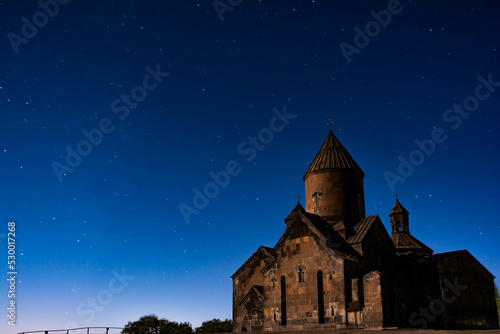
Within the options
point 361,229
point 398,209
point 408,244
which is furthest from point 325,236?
point 398,209

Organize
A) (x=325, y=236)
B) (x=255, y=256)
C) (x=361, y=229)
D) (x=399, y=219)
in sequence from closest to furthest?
(x=325, y=236)
(x=361, y=229)
(x=255, y=256)
(x=399, y=219)

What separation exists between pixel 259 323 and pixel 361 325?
7539 mm

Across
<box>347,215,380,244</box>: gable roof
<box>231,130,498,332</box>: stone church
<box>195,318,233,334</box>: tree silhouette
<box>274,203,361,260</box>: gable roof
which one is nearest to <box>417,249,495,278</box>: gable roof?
<box>231,130,498,332</box>: stone church

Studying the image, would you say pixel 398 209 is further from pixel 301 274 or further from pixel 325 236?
pixel 301 274

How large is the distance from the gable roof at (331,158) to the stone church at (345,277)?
66 mm

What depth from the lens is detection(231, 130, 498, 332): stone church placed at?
677 inches

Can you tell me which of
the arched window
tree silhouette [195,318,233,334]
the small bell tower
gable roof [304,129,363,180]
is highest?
gable roof [304,129,363,180]

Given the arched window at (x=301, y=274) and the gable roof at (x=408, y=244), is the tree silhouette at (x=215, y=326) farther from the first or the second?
the arched window at (x=301, y=274)

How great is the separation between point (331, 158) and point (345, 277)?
10429mm

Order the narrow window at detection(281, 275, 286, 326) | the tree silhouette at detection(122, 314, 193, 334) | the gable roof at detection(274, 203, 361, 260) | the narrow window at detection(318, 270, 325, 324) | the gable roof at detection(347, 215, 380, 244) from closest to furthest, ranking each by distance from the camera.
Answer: the narrow window at detection(318, 270, 325, 324)
the gable roof at detection(274, 203, 361, 260)
the narrow window at detection(281, 275, 286, 326)
the gable roof at detection(347, 215, 380, 244)
the tree silhouette at detection(122, 314, 193, 334)

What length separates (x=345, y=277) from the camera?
17281 millimetres

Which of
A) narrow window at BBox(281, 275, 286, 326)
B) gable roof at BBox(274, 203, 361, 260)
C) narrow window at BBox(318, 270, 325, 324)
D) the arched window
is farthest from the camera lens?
narrow window at BBox(281, 275, 286, 326)

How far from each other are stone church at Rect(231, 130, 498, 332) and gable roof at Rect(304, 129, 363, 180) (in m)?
0.07

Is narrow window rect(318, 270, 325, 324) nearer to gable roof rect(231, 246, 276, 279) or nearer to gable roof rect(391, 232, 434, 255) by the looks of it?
gable roof rect(231, 246, 276, 279)
